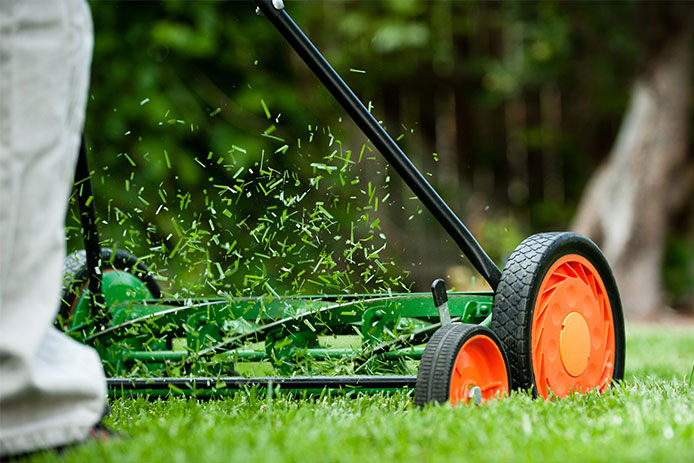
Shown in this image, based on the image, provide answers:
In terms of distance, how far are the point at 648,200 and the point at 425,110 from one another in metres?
2.98

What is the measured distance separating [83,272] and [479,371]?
1.21 m

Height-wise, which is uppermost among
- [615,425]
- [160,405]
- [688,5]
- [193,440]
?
[688,5]

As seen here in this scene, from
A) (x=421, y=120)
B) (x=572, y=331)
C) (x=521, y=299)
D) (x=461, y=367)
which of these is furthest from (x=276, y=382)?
(x=421, y=120)

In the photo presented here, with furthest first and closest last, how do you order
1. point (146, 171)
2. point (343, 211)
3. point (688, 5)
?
1. point (688, 5)
2. point (343, 211)
3. point (146, 171)

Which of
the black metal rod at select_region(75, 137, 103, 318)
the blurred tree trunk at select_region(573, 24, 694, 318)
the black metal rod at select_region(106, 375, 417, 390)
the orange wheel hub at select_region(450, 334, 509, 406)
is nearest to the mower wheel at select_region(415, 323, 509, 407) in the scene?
the orange wheel hub at select_region(450, 334, 509, 406)

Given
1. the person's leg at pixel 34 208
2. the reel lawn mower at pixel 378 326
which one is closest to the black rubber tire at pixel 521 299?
the reel lawn mower at pixel 378 326

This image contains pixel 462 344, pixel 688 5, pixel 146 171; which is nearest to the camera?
pixel 462 344

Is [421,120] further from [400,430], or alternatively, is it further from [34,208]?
[34,208]

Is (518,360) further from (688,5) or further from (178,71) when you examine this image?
(688,5)

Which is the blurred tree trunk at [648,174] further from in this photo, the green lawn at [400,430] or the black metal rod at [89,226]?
the black metal rod at [89,226]

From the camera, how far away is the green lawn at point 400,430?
4.41 ft

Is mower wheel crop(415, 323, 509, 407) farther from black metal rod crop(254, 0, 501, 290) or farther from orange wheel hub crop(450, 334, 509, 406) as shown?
black metal rod crop(254, 0, 501, 290)

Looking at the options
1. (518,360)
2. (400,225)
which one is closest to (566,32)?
(400,225)

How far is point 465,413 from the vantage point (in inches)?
65.3
